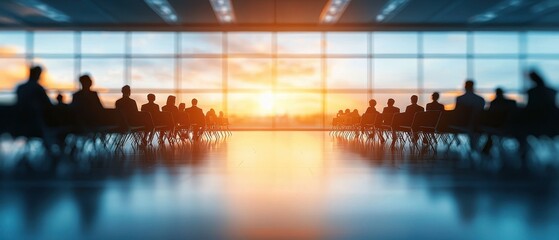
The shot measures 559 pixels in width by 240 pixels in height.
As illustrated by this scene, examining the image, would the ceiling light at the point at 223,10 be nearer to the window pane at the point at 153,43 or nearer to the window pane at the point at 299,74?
the window pane at the point at 153,43

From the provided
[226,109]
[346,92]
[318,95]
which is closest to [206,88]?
[226,109]

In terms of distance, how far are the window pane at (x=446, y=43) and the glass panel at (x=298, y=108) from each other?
4.64m

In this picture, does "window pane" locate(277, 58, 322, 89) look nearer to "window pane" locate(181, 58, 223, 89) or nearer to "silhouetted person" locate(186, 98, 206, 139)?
"window pane" locate(181, 58, 223, 89)

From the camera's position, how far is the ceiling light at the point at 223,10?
12797 millimetres

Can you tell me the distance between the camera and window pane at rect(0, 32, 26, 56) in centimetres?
1600

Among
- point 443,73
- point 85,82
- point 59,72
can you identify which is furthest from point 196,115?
point 443,73

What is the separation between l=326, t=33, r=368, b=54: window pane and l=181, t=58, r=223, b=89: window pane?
452 cm

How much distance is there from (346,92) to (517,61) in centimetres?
660

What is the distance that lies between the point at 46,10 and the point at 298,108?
31.1 feet

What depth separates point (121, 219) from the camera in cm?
219

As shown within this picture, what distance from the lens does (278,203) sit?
2.60m

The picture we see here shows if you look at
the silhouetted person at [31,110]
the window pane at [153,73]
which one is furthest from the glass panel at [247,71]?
the silhouetted person at [31,110]

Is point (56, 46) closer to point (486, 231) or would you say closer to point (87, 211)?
point (87, 211)

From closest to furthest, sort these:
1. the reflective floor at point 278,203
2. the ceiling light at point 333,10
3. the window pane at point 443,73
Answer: the reflective floor at point 278,203, the ceiling light at point 333,10, the window pane at point 443,73
